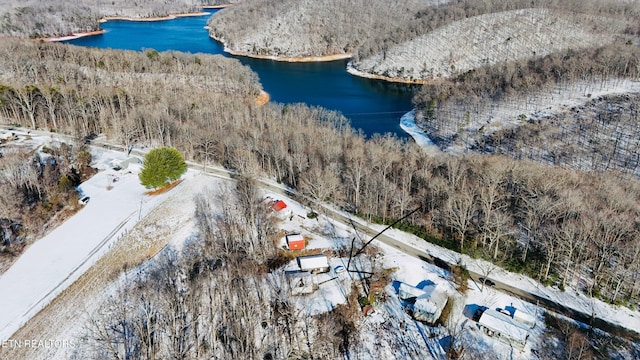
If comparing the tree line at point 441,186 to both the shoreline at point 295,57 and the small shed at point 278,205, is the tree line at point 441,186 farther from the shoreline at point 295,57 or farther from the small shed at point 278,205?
the shoreline at point 295,57

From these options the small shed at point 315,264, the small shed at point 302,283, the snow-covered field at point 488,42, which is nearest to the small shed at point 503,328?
the small shed at point 315,264

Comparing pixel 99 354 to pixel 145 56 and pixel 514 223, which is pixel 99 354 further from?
pixel 145 56

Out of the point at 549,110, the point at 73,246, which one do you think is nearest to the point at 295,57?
the point at 549,110

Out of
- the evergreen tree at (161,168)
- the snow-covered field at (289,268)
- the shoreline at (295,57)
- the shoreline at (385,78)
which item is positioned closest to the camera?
the snow-covered field at (289,268)

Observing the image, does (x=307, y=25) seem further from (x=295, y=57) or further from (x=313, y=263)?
(x=313, y=263)

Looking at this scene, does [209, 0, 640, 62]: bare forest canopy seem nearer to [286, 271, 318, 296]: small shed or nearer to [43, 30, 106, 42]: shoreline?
[43, 30, 106, 42]: shoreline

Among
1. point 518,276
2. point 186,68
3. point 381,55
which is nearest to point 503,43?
point 381,55
